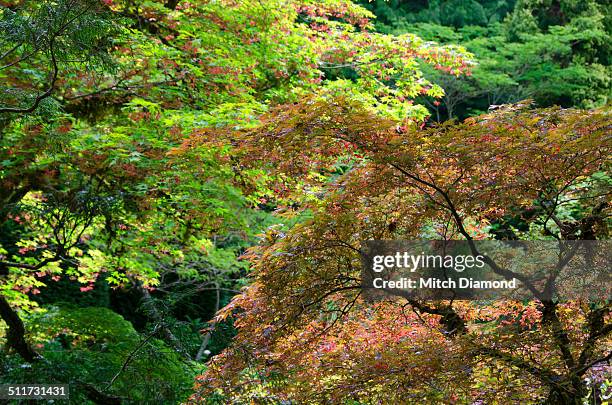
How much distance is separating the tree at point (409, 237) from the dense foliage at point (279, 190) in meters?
0.01

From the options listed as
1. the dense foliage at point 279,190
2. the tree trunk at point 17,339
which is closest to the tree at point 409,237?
the dense foliage at point 279,190

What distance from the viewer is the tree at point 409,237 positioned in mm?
3176

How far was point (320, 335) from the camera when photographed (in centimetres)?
390

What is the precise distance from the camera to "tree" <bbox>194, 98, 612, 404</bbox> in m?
3.18

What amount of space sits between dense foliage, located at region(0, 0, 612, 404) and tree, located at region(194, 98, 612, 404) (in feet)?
0.05

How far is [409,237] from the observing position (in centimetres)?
370

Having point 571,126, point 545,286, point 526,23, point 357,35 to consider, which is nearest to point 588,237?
point 545,286

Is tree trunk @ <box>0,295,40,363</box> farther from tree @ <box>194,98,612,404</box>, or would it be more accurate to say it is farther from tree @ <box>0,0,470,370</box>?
tree @ <box>194,98,612,404</box>

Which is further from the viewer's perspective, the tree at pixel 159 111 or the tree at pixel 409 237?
the tree at pixel 159 111

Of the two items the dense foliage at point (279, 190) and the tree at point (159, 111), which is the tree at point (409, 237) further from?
the tree at point (159, 111)

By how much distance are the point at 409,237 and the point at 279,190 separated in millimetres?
2323

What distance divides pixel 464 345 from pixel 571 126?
1.25 m

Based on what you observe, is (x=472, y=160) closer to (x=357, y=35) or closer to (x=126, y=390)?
(x=126, y=390)

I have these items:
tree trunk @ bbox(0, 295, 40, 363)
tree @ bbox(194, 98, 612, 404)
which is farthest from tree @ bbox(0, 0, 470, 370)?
tree @ bbox(194, 98, 612, 404)
